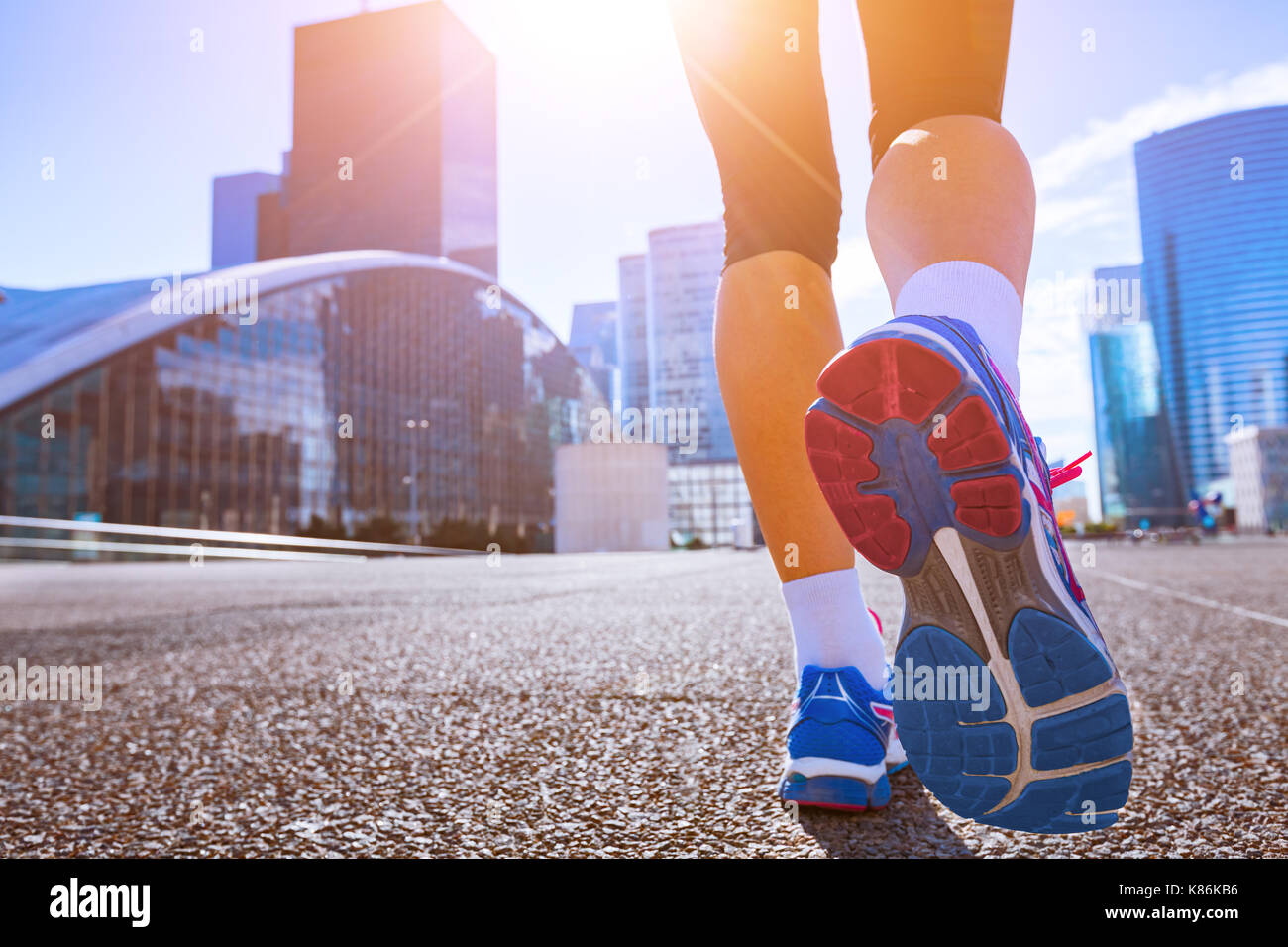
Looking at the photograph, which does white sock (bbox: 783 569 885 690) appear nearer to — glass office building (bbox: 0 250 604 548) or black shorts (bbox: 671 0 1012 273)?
black shorts (bbox: 671 0 1012 273)

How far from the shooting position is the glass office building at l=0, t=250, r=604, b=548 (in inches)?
1104

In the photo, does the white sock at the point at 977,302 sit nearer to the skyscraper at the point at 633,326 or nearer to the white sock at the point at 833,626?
the white sock at the point at 833,626

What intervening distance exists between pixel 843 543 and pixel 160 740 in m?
1.18

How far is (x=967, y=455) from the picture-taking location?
665 mm

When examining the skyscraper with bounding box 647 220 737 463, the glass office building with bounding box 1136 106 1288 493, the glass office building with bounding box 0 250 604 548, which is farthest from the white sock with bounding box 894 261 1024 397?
the skyscraper with bounding box 647 220 737 463

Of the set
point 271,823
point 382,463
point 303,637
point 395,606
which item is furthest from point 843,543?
point 382,463

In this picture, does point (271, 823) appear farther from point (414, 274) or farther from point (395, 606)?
point (414, 274)

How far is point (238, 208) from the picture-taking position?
299ft

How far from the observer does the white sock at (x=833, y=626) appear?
1024mm

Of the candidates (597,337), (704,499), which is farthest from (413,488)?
(597,337)

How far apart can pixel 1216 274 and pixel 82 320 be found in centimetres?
5266

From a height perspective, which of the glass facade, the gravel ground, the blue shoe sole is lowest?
the gravel ground

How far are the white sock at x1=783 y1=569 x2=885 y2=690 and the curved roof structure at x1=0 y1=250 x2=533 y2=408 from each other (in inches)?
1218

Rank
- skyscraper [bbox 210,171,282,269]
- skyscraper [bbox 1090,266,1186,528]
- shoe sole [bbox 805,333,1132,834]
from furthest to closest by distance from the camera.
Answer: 1. skyscraper [bbox 210,171,282,269]
2. skyscraper [bbox 1090,266,1186,528]
3. shoe sole [bbox 805,333,1132,834]
